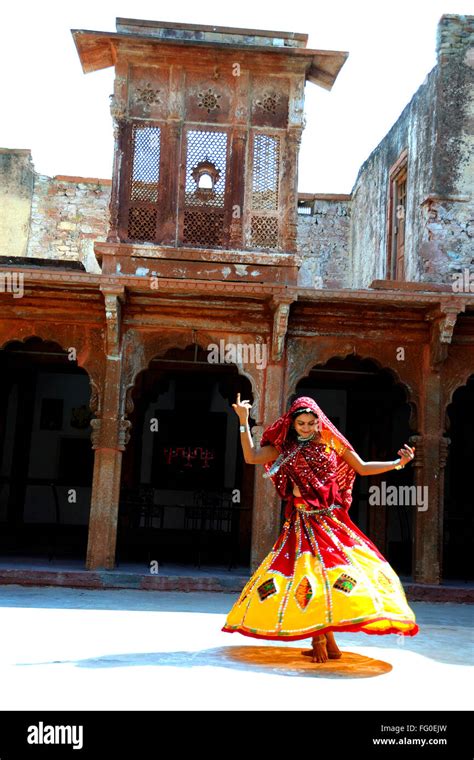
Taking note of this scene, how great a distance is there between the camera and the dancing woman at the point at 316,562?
5168 mm

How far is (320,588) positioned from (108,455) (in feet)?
19.3

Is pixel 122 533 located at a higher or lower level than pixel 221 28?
lower

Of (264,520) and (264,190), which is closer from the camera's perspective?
(264,520)

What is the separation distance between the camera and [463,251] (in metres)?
13.0

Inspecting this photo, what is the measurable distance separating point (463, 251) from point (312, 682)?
9.47m

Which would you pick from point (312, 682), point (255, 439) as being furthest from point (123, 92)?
point (312, 682)

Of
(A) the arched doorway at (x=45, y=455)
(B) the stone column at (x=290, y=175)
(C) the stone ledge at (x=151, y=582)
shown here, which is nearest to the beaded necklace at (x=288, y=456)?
(C) the stone ledge at (x=151, y=582)

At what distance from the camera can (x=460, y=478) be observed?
1441 cm

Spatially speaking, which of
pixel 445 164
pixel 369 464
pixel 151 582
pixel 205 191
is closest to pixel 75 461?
pixel 151 582

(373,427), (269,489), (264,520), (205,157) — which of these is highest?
(205,157)

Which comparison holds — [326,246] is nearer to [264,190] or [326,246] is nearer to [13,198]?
[13,198]

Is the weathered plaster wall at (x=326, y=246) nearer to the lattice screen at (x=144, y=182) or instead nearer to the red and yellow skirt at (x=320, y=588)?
the lattice screen at (x=144, y=182)

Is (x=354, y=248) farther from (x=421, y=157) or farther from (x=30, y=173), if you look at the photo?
(x=30, y=173)

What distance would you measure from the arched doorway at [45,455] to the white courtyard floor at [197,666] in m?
6.96
